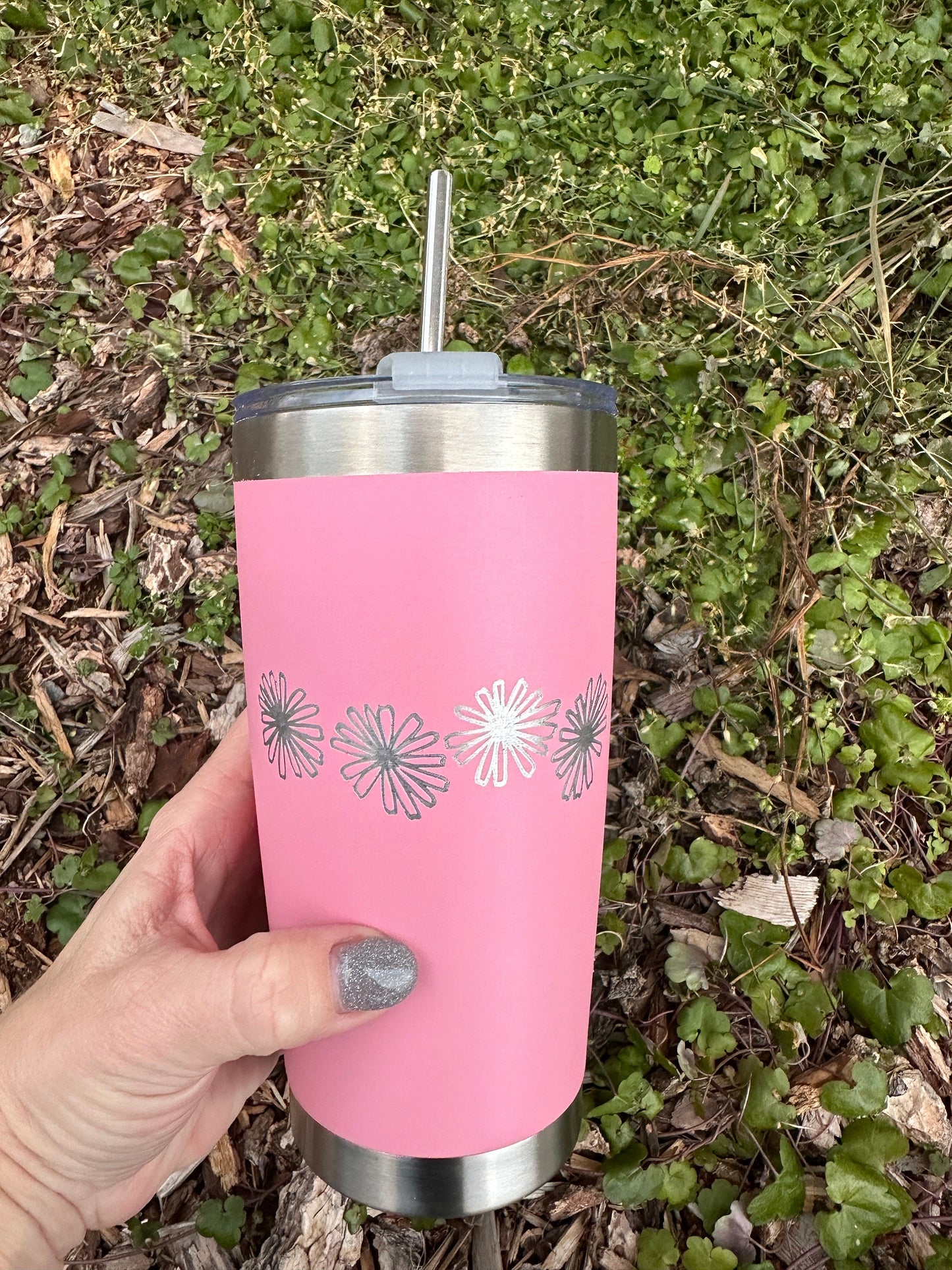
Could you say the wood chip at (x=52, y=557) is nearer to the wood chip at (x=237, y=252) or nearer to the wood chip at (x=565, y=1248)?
the wood chip at (x=237, y=252)

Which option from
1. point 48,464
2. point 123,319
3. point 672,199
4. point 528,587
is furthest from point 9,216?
point 528,587

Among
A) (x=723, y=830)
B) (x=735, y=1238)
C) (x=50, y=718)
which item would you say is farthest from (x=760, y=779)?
(x=50, y=718)

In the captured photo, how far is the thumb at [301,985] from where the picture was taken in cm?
78

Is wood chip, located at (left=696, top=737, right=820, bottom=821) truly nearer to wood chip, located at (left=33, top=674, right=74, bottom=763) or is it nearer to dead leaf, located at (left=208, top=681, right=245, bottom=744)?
dead leaf, located at (left=208, top=681, right=245, bottom=744)

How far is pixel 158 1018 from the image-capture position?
32.7 inches

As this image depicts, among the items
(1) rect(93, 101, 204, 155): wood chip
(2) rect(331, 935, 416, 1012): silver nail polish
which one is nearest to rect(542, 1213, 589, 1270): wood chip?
(2) rect(331, 935, 416, 1012): silver nail polish

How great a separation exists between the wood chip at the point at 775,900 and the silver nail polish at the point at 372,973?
1.88ft

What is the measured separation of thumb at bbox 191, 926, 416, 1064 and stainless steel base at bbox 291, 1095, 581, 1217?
145 mm

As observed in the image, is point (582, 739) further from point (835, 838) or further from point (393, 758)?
point (835, 838)

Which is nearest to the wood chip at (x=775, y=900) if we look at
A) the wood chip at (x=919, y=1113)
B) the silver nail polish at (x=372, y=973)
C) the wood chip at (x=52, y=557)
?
the wood chip at (x=919, y=1113)

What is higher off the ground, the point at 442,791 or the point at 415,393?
the point at 415,393

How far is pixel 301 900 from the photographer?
2.78ft

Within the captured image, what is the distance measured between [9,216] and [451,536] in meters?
1.19

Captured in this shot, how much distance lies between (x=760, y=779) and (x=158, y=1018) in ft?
2.50
